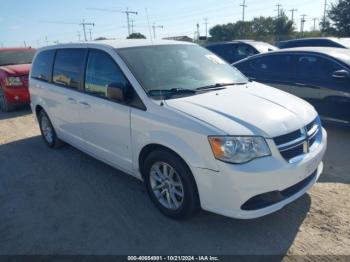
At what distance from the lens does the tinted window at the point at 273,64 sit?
259 inches

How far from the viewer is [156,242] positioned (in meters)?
3.16

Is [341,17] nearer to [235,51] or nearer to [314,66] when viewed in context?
[235,51]

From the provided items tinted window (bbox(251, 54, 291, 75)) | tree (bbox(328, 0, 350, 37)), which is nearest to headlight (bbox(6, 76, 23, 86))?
tinted window (bbox(251, 54, 291, 75))

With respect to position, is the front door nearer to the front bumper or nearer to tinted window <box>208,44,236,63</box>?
the front bumper

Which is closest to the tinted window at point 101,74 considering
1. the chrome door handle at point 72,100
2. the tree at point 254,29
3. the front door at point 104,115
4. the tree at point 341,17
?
the front door at point 104,115

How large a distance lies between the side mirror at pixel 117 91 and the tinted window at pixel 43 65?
242 centimetres

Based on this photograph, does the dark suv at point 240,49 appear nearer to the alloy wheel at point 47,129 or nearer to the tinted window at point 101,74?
the alloy wheel at point 47,129

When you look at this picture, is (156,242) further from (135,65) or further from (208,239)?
(135,65)

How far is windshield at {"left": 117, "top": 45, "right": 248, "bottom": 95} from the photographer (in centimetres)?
366

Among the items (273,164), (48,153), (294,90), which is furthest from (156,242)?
(294,90)

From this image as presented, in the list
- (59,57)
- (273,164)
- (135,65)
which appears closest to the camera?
(273,164)

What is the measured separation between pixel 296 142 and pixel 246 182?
69cm

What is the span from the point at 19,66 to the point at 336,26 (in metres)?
39.8

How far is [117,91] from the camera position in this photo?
3.51 metres
